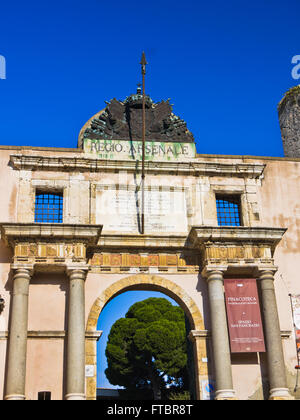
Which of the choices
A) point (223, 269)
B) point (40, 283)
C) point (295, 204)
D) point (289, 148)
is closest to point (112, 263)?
point (40, 283)

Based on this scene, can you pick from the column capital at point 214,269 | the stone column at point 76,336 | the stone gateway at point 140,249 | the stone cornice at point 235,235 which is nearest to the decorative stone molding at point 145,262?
the stone gateway at point 140,249

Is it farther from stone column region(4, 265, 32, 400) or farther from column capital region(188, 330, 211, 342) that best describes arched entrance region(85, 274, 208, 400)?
stone column region(4, 265, 32, 400)

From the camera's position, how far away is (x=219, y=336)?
19188 millimetres

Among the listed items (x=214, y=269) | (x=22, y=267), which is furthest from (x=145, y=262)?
(x=22, y=267)

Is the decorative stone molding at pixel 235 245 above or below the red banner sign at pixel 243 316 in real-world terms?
above

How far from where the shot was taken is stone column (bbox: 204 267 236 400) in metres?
18.6

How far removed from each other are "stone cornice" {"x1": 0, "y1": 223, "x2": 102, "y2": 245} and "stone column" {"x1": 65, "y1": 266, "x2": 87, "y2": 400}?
3.75 ft

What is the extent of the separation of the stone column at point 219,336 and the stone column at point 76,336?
14.4ft

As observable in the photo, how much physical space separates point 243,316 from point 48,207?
8.13 m

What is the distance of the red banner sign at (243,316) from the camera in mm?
19625

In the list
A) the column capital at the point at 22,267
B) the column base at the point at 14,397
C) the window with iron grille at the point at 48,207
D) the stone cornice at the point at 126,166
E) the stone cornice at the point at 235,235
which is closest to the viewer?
the column base at the point at 14,397

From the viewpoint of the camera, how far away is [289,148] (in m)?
26.5

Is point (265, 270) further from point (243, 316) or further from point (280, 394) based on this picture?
point (280, 394)

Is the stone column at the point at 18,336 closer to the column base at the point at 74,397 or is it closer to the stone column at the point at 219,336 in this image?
the column base at the point at 74,397
